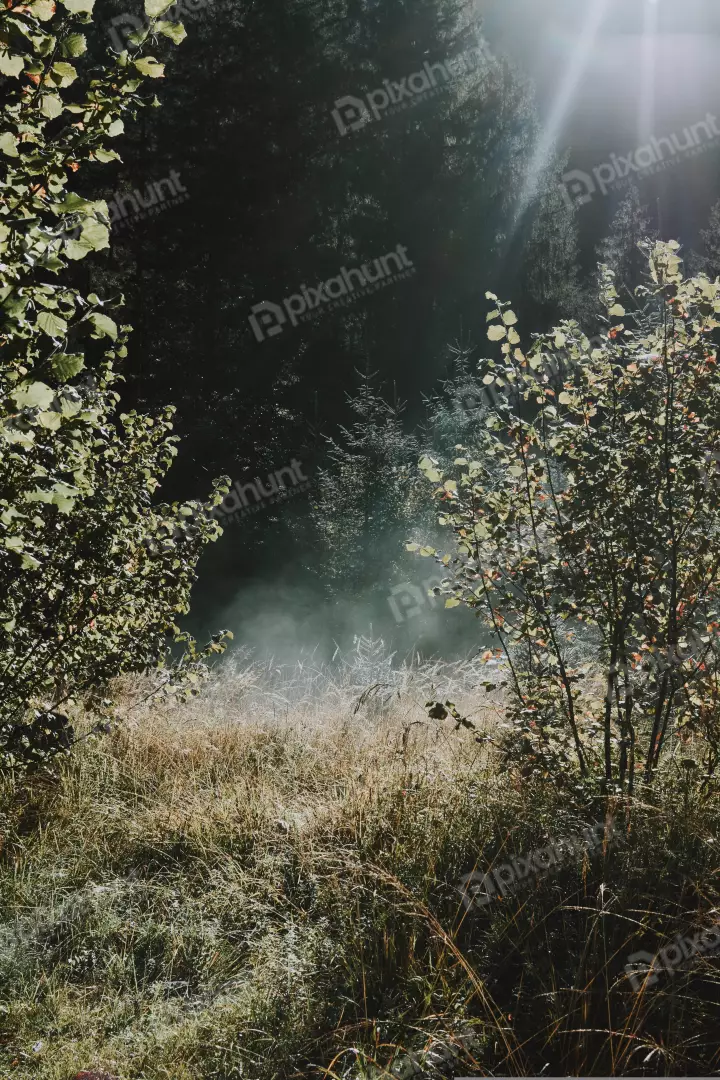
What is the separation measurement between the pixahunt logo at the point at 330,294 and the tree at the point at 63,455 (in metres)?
9.42

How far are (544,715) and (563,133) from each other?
77.7ft

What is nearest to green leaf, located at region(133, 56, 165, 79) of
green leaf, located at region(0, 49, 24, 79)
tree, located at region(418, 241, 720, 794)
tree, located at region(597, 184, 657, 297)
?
green leaf, located at region(0, 49, 24, 79)

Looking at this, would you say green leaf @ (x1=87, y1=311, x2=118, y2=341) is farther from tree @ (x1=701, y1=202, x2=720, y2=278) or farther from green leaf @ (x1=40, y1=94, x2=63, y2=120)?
tree @ (x1=701, y1=202, x2=720, y2=278)

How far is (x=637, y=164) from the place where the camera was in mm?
24453

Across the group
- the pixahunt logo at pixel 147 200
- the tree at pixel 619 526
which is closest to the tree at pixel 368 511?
the pixahunt logo at pixel 147 200

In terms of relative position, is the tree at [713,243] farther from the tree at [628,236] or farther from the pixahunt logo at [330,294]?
the pixahunt logo at [330,294]

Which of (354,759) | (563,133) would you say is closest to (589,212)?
(563,133)

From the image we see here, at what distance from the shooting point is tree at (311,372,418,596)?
1003cm

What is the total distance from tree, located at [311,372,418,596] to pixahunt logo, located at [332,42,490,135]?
6941 mm

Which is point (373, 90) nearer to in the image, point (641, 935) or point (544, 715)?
point (544, 715)

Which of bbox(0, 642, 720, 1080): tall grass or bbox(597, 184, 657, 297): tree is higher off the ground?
bbox(597, 184, 657, 297): tree

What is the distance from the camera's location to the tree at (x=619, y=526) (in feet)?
11.3

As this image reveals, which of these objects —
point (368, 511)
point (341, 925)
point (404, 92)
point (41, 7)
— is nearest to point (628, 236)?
point (404, 92)

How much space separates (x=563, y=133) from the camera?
76.8ft
